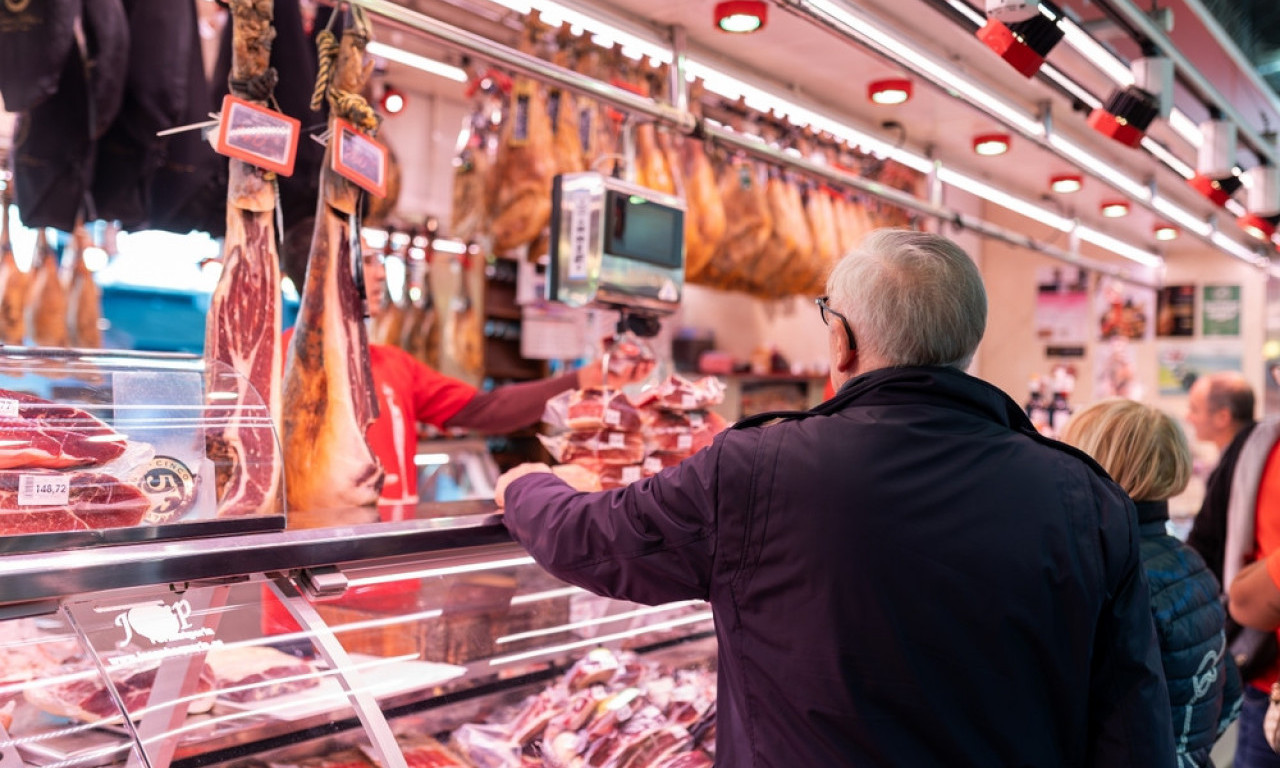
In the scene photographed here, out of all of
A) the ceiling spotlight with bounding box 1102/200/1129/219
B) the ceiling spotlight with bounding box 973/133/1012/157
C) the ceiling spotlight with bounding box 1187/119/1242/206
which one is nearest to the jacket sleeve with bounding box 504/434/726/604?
the ceiling spotlight with bounding box 1187/119/1242/206

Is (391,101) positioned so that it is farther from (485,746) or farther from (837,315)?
(837,315)

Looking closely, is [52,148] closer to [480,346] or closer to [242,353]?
[242,353]

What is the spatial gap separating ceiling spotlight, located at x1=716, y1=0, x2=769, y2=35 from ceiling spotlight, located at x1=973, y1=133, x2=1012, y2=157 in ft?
9.22

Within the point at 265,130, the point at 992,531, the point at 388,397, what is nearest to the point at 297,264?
the point at 388,397

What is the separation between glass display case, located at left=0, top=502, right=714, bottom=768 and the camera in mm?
1701

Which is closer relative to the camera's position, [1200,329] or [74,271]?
[74,271]

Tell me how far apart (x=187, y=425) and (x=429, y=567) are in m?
0.52

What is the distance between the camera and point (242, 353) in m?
2.20

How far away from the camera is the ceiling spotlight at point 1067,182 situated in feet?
22.6

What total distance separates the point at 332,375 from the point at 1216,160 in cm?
486

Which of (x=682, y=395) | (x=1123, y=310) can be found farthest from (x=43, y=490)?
(x=1123, y=310)

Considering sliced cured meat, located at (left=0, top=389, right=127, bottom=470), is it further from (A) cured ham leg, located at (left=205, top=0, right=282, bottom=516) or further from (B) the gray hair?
(B) the gray hair

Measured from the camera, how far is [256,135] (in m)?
2.14

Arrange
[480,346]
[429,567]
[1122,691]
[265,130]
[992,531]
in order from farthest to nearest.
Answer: [480,346] < [265,130] < [429,567] < [1122,691] < [992,531]
